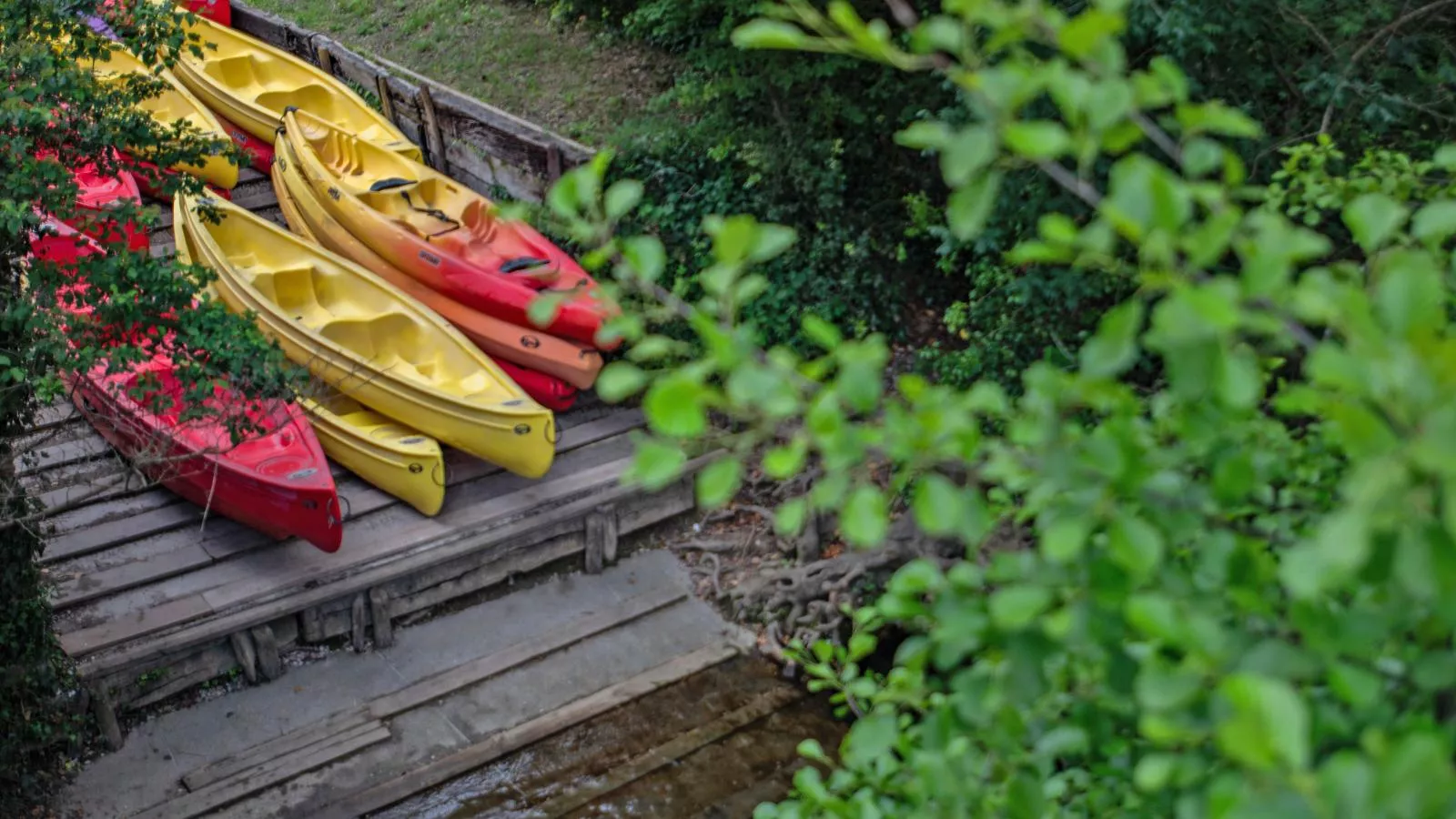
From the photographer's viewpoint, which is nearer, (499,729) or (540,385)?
(499,729)

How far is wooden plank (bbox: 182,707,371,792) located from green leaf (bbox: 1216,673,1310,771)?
19.5 ft

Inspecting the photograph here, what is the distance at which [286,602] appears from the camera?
6.61 meters

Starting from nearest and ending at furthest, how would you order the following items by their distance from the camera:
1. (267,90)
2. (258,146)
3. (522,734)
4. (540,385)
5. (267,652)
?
(522,734) < (267,652) < (540,385) < (258,146) < (267,90)

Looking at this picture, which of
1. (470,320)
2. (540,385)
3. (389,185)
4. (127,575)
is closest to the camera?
(127,575)

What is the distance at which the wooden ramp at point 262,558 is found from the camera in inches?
249

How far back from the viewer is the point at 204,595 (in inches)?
259

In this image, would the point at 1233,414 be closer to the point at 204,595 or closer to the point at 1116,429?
the point at 1116,429

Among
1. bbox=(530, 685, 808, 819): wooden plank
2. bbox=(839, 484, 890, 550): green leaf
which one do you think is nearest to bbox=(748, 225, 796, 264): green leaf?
bbox=(839, 484, 890, 550): green leaf

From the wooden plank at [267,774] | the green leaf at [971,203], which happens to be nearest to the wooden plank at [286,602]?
the wooden plank at [267,774]

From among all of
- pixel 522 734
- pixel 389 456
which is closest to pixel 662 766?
pixel 522 734

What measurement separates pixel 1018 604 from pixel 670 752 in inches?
210

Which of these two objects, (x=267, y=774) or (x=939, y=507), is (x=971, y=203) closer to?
(x=939, y=507)

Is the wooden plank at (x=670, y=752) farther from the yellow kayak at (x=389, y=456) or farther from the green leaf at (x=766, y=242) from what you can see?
the green leaf at (x=766, y=242)

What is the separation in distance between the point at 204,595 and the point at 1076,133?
6328 mm
